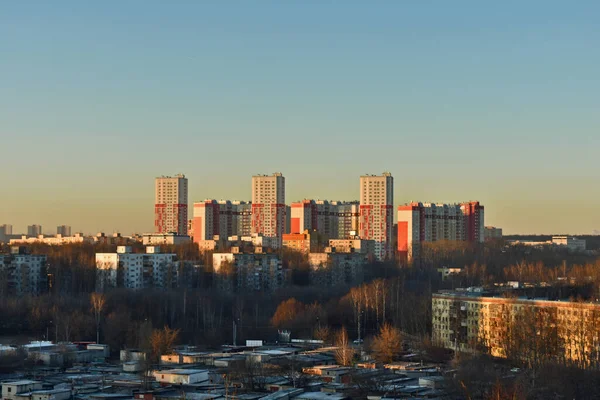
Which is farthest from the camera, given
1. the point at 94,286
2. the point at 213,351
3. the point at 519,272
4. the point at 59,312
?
the point at 519,272

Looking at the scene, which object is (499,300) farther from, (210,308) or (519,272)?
(519,272)

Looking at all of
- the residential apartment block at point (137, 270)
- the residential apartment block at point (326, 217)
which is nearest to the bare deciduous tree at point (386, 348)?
the residential apartment block at point (137, 270)

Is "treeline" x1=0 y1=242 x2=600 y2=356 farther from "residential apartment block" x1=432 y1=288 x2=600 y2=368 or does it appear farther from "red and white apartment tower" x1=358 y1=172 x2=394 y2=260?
"red and white apartment tower" x1=358 y1=172 x2=394 y2=260

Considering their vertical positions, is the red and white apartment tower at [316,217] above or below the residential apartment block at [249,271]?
above

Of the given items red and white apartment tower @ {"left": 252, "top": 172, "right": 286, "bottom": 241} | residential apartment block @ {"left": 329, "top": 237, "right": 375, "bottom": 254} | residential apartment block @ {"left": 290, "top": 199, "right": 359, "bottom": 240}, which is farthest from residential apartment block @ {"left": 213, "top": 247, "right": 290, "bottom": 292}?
residential apartment block @ {"left": 290, "top": 199, "right": 359, "bottom": 240}

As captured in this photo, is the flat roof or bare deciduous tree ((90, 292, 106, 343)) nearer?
the flat roof

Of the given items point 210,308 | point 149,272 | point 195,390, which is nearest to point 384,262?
point 149,272

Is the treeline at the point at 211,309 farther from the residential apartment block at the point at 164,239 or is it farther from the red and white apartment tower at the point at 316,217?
the red and white apartment tower at the point at 316,217
